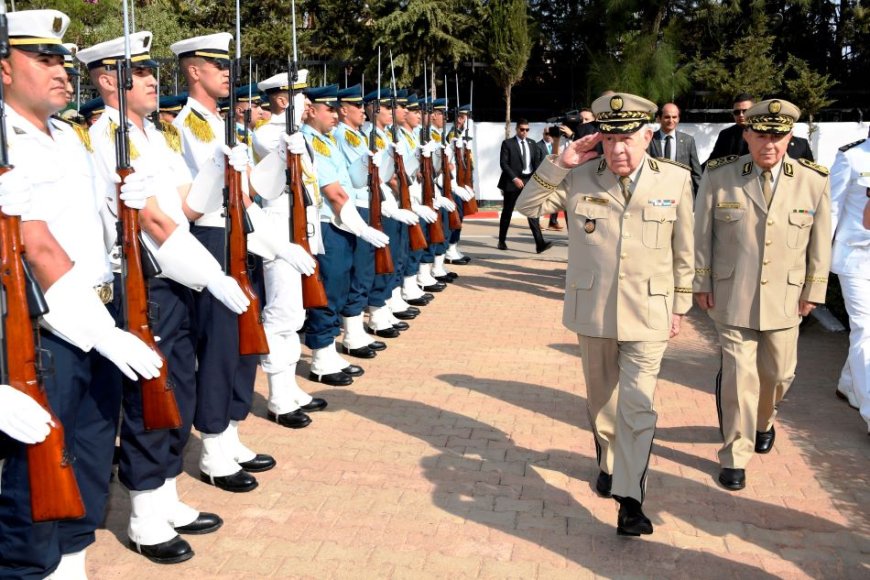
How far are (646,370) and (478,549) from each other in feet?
3.74

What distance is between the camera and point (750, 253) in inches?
201

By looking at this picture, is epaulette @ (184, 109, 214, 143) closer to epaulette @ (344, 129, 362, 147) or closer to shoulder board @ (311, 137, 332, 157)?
shoulder board @ (311, 137, 332, 157)

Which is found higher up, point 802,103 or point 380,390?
point 802,103

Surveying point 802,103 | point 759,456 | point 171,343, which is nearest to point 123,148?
point 171,343

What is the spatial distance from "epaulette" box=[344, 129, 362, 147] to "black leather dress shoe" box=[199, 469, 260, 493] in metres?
3.16

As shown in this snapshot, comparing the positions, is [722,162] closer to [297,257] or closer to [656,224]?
[656,224]

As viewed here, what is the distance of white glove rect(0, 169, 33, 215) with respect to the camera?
2797mm

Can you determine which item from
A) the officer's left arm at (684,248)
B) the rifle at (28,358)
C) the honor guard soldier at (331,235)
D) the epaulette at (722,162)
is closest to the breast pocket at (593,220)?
the officer's left arm at (684,248)

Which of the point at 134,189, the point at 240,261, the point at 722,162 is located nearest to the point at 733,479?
the point at 722,162

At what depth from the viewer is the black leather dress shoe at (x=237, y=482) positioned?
189 inches

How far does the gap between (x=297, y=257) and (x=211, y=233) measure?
25.4 inches

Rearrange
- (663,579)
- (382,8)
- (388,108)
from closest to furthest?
(663,579) < (388,108) < (382,8)

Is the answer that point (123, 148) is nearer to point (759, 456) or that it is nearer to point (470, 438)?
point (470, 438)

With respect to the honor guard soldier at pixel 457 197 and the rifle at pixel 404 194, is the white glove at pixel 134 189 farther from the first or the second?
the honor guard soldier at pixel 457 197
